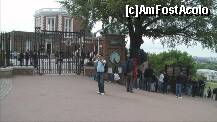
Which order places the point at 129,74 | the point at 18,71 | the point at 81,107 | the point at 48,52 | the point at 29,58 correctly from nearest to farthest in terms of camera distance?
the point at 81,107
the point at 129,74
the point at 18,71
the point at 29,58
the point at 48,52

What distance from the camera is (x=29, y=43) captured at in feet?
102

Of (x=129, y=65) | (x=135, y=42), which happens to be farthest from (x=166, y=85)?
(x=129, y=65)

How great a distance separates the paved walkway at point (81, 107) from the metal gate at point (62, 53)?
22.9 feet

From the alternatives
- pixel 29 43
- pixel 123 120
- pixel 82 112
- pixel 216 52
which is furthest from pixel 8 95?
pixel 216 52

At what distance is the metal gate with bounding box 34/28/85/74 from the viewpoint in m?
28.4

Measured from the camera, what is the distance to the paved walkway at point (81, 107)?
13672 mm

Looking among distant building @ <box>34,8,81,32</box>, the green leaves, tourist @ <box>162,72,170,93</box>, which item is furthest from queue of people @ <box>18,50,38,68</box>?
distant building @ <box>34,8,81,32</box>

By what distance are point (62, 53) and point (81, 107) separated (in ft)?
44.5

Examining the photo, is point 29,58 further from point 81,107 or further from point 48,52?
point 81,107

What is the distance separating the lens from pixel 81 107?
15.6 meters

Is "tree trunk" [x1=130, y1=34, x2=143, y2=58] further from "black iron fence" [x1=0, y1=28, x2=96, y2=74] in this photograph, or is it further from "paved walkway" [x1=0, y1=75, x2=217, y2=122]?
"paved walkway" [x1=0, y1=75, x2=217, y2=122]

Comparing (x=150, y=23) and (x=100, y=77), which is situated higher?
(x=150, y=23)

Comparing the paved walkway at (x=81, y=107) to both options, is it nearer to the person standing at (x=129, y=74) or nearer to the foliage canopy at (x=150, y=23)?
the person standing at (x=129, y=74)

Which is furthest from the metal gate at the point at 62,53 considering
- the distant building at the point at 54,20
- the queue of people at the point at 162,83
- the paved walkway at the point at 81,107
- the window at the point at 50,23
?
the window at the point at 50,23
